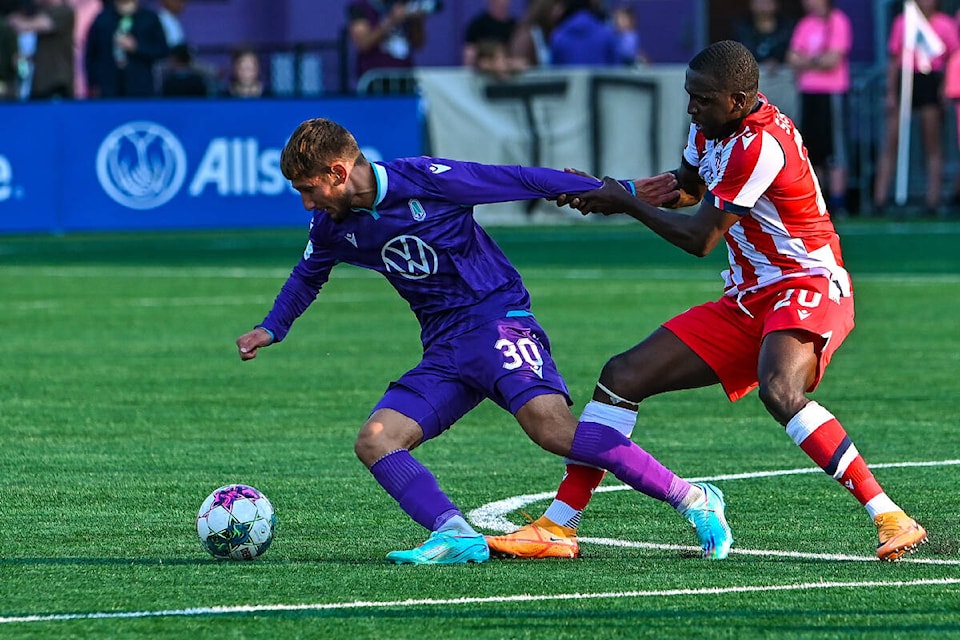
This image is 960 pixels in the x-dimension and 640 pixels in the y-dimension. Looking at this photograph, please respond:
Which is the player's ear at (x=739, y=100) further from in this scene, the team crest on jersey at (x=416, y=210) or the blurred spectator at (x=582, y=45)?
the blurred spectator at (x=582, y=45)

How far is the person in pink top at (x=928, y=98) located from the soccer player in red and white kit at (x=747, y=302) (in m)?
18.2

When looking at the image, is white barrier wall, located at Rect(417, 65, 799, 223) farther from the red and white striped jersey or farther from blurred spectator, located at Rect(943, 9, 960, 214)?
the red and white striped jersey

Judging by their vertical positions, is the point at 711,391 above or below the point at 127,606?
below

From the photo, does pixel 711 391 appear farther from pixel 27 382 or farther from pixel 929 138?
pixel 929 138

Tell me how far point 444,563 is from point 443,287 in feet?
3.20

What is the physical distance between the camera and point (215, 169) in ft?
76.9

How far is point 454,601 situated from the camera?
6082 mm

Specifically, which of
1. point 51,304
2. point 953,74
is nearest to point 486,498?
point 51,304

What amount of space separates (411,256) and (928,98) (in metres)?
19.2

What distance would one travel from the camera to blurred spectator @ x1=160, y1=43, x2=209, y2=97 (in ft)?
80.2

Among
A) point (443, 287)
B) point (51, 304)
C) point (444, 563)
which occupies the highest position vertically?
point (443, 287)

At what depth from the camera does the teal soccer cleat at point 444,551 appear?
266 inches

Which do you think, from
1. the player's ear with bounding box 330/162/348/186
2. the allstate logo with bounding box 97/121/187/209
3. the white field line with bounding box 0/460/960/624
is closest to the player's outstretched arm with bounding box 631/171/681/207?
the player's ear with bounding box 330/162/348/186

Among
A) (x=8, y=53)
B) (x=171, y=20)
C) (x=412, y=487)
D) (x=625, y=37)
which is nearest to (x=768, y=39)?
(x=625, y=37)
